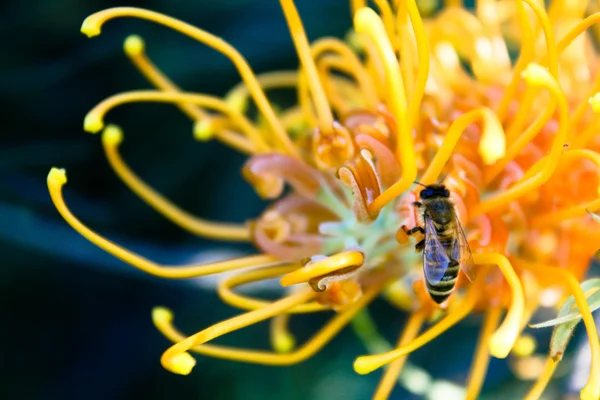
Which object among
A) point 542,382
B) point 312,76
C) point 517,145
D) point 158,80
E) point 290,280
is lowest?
point 542,382

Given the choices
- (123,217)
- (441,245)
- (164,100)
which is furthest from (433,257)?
(123,217)

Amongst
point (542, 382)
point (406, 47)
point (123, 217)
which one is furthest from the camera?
point (123, 217)

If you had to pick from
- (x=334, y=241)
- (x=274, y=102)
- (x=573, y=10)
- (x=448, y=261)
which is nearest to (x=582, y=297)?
(x=448, y=261)

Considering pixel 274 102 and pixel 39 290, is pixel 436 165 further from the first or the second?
pixel 39 290

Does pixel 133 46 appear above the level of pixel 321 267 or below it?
above

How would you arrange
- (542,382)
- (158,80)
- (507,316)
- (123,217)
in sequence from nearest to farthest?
(507,316) < (542,382) < (158,80) < (123,217)

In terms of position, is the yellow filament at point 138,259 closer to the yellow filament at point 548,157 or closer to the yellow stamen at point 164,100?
the yellow stamen at point 164,100

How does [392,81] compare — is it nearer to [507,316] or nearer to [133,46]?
[507,316]
